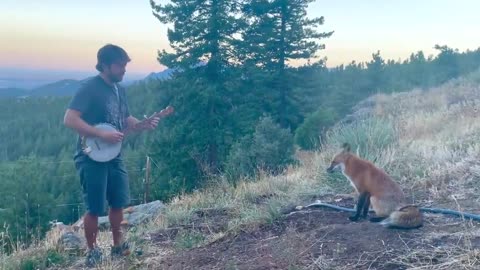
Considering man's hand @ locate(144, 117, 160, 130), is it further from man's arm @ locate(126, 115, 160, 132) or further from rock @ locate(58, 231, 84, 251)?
rock @ locate(58, 231, 84, 251)

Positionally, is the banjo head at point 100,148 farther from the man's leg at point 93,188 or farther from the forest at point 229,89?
the forest at point 229,89

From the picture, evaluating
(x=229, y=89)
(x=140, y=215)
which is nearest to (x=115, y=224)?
(x=140, y=215)

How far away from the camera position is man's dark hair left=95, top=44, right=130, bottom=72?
199 inches

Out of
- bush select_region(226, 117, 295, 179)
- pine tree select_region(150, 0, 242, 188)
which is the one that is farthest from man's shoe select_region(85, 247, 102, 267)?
pine tree select_region(150, 0, 242, 188)

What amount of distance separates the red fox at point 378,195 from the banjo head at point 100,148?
211 centimetres

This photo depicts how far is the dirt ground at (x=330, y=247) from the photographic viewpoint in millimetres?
3893

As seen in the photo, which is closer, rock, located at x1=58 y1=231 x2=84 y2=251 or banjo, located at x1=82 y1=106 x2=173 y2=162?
banjo, located at x1=82 y1=106 x2=173 y2=162

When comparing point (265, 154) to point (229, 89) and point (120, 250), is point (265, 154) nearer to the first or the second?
point (120, 250)

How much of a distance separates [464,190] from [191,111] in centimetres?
2212

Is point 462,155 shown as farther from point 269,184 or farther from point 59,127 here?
point 59,127

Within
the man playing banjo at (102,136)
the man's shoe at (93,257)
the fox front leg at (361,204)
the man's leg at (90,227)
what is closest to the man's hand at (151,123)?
the man playing banjo at (102,136)

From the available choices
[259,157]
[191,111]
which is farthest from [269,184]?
[191,111]

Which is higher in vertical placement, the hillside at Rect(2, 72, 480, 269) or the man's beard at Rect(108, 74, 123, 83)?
the man's beard at Rect(108, 74, 123, 83)

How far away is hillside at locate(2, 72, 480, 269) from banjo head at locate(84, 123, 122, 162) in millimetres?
955
